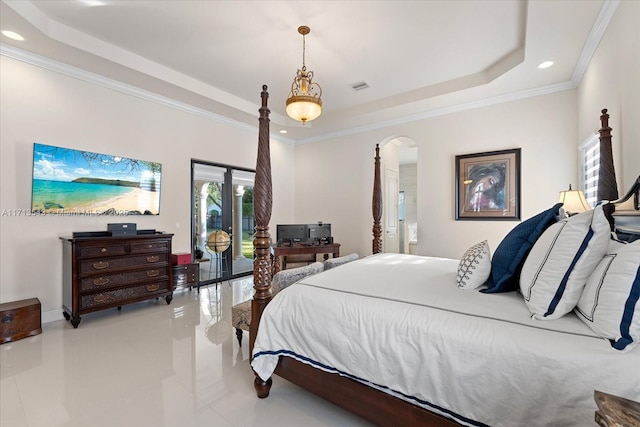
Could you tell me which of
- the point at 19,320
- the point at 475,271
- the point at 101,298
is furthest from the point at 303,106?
the point at 19,320

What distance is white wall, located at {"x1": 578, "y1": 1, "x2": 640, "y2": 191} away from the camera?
2.03 meters

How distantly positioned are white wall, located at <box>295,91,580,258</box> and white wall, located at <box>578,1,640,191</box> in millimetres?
1066

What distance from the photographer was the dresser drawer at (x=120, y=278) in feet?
10.7

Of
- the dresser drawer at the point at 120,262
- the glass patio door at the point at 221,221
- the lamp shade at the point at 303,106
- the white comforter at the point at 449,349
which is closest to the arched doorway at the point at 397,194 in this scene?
the lamp shade at the point at 303,106

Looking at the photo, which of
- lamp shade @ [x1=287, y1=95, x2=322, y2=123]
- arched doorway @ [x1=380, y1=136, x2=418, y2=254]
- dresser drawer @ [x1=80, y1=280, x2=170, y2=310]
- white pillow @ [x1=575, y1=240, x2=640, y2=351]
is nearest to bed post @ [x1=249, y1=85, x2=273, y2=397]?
lamp shade @ [x1=287, y1=95, x2=322, y2=123]

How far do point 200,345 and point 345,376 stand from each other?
1792mm

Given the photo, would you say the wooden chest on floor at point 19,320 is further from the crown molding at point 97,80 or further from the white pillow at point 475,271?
the white pillow at point 475,271

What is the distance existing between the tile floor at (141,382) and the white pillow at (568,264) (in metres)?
1.25

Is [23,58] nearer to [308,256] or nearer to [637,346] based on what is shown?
[308,256]

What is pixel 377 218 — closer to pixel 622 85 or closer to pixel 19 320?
pixel 622 85

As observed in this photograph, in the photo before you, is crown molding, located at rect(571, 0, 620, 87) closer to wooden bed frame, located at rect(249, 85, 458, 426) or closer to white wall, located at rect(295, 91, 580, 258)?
white wall, located at rect(295, 91, 580, 258)

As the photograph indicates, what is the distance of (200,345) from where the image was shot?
109 inches

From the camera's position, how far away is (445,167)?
4.71 meters

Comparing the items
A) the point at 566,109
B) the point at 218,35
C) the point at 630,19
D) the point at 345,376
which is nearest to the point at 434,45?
the point at 630,19
